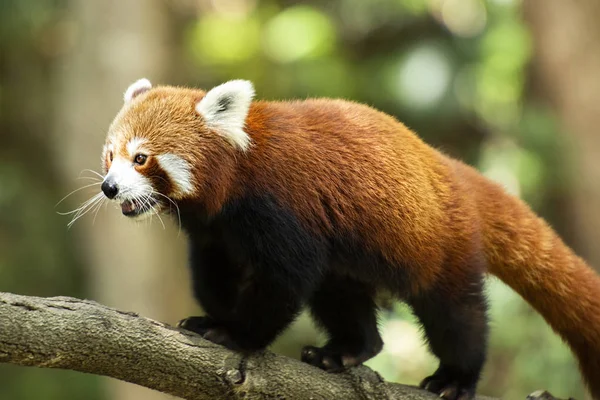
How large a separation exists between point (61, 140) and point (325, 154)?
5562mm

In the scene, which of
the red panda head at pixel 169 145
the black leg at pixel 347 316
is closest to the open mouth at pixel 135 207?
the red panda head at pixel 169 145

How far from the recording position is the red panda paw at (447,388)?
3.96 m

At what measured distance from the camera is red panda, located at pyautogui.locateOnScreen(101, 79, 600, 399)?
347 centimetres

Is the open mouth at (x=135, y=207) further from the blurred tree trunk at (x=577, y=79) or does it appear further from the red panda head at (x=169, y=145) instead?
the blurred tree trunk at (x=577, y=79)

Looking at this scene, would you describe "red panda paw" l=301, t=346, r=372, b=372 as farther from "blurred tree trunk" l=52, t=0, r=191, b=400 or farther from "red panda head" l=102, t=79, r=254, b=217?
"blurred tree trunk" l=52, t=0, r=191, b=400

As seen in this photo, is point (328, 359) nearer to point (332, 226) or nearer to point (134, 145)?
point (332, 226)

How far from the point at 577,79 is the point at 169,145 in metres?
5.42

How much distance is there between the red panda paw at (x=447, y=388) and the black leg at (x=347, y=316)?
305 mm

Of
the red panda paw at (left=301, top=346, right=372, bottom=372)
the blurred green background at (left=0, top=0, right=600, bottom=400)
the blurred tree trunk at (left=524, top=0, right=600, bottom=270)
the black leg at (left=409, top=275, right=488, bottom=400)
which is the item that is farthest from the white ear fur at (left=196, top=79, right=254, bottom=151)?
the blurred tree trunk at (left=524, top=0, right=600, bottom=270)

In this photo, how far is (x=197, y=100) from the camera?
365 cm

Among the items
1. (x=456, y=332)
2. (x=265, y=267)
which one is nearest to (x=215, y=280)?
(x=265, y=267)

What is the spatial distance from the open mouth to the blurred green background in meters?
3.35

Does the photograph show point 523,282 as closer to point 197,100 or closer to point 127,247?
Answer: point 197,100

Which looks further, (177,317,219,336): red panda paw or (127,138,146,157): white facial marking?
(177,317,219,336): red panda paw
